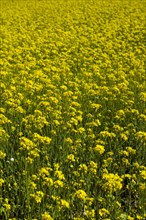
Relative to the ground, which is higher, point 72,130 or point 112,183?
point 72,130

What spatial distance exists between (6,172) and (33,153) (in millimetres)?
680

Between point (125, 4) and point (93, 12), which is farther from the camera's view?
point (125, 4)

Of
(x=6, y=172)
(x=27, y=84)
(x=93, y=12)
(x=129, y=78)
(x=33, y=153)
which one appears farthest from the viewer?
(x=93, y=12)

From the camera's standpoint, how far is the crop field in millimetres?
4719

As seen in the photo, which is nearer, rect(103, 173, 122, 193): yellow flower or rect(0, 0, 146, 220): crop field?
rect(103, 173, 122, 193): yellow flower

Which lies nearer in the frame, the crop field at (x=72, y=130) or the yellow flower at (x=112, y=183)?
the yellow flower at (x=112, y=183)

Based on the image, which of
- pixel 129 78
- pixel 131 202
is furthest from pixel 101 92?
pixel 131 202

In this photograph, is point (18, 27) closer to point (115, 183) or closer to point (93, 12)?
point (93, 12)

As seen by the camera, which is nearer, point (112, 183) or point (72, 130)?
point (112, 183)

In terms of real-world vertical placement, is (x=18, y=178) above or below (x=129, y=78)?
below

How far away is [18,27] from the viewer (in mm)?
13672

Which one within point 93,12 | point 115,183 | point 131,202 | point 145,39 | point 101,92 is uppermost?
point 93,12

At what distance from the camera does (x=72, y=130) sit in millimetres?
5941

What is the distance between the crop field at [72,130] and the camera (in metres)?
4.72
